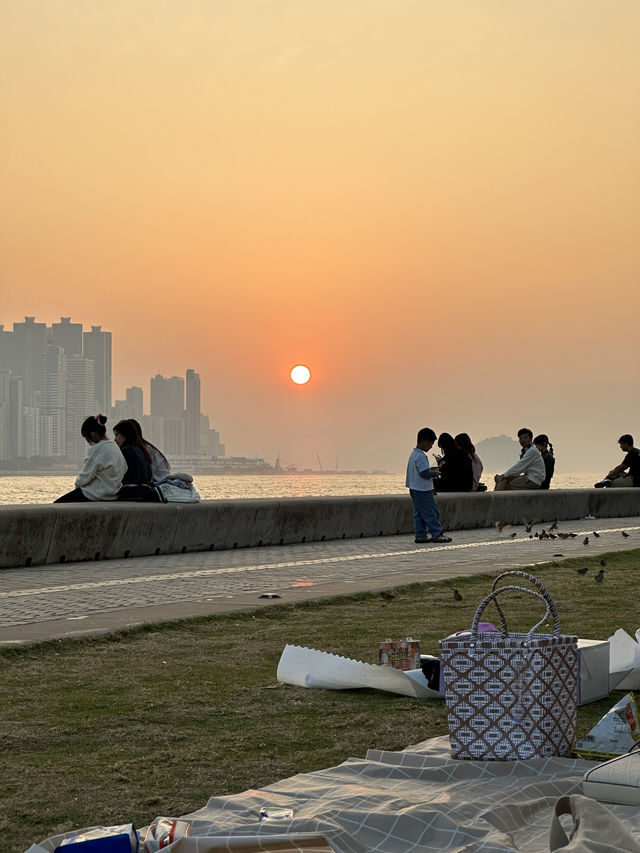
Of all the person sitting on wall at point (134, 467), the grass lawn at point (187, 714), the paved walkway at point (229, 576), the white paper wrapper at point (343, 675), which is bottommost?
the paved walkway at point (229, 576)

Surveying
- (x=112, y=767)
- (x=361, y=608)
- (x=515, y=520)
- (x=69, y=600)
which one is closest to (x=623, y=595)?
(x=361, y=608)

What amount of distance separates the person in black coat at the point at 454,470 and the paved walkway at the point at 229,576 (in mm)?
3728

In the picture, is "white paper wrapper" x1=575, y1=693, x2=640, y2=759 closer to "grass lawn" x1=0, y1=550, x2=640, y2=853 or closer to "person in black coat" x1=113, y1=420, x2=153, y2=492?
"grass lawn" x1=0, y1=550, x2=640, y2=853

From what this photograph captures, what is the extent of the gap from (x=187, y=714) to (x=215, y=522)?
38.9 ft

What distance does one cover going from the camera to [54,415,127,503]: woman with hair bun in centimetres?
1600

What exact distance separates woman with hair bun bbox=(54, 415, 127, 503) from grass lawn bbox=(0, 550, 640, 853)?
7.41m

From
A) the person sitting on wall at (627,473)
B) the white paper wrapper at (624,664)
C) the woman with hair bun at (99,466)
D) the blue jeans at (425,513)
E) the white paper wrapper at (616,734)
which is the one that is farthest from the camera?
the person sitting on wall at (627,473)

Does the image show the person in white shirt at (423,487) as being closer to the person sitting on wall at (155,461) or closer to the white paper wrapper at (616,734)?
the person sitting on wall at (155,461)

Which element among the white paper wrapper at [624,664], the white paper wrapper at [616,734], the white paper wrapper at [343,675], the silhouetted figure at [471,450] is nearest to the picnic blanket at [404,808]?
the white paper wrapper at [616,734]

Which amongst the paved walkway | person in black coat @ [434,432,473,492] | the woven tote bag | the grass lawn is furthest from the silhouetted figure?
the woven tote bag

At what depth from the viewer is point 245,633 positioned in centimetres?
809

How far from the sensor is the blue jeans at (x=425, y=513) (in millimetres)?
18114

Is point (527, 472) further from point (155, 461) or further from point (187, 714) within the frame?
point (187, 714)

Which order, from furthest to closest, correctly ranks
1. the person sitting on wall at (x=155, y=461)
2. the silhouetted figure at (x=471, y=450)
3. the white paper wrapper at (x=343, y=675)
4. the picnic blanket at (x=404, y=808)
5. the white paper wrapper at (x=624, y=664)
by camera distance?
the silhouetted figure at (x=471, y=450) < the person sitting on wall at (x=155, y=461) < the white paper wrapper at (x=624, y=664) < the white paper wrapper at (x=343, y=675) < the picnic blanket at (x=404, y=808)
